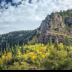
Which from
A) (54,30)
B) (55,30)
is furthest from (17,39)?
(55,30)

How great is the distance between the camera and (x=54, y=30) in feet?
225

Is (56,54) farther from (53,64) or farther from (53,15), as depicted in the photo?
(53,15)

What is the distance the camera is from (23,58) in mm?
35562

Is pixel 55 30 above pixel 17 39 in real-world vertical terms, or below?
above

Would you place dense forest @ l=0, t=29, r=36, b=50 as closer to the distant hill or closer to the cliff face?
the cliff face

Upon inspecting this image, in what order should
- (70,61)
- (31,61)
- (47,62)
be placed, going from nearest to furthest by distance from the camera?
(70,61) → (47,62) → (31,61)

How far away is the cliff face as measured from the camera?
194ft

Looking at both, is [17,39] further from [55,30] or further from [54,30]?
[55,30]

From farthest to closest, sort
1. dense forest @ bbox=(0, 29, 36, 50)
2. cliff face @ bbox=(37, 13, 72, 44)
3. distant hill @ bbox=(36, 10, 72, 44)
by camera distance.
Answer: dense forest @ bbox=(0, 29, 36, 50) < cliff face @ bbox=(37, 13, 72, 44) < distant hill @ bbox=(36, 10, 72, 44)

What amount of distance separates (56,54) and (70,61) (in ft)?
11.9

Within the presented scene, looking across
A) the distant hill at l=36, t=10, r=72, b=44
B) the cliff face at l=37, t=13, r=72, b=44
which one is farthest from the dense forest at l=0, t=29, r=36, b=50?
the distant hill at l=36, t=10, r=72, b=44

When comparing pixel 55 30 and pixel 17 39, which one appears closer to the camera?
pixel 55 30

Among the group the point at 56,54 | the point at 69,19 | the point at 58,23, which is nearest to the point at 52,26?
the point at 58,23

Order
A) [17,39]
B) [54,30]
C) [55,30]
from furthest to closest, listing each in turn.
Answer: [17,39] < [55,30] < [54,30]
